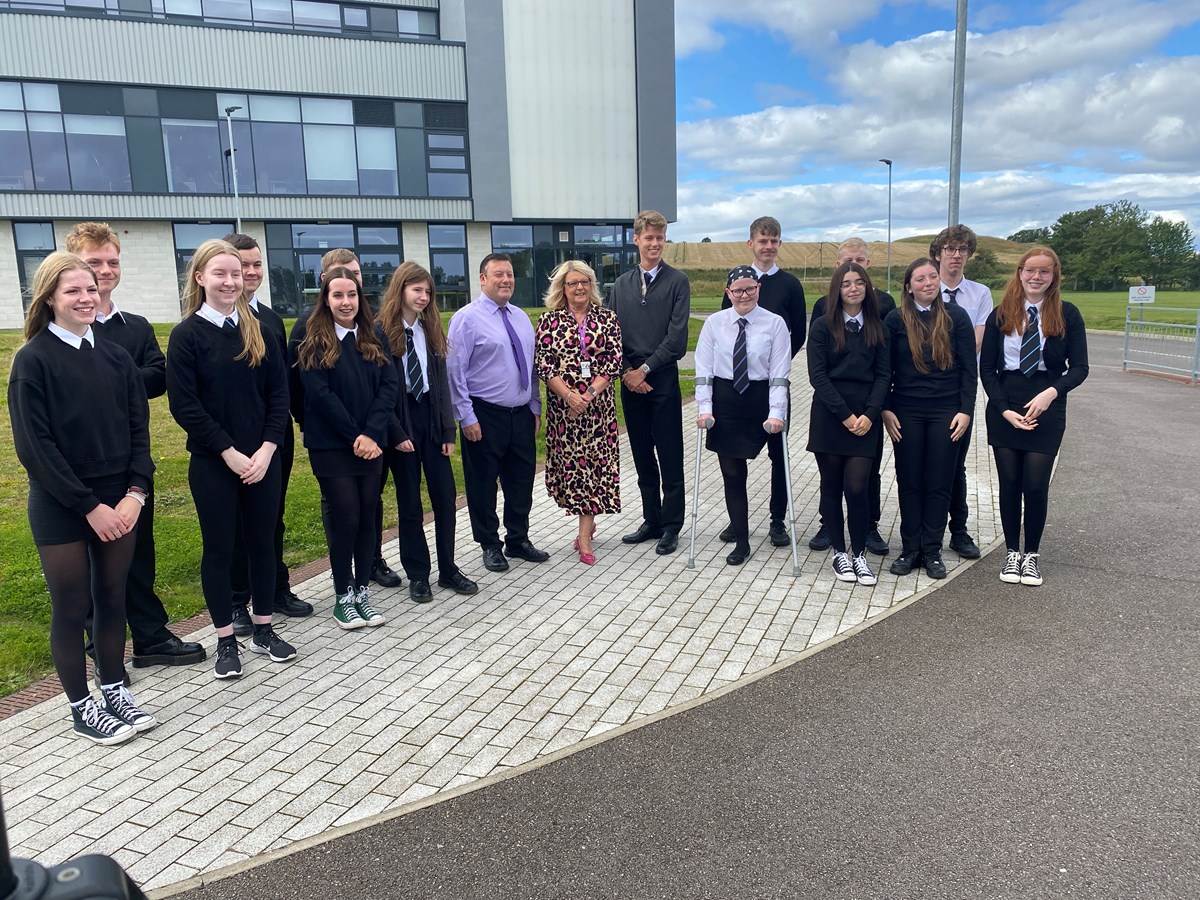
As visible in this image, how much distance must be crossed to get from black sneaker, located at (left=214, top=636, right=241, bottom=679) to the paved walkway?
2.9 inches

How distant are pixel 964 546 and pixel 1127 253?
84.9 metres

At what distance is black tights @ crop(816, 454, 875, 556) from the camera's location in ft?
19.6

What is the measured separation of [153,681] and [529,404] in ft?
10.1

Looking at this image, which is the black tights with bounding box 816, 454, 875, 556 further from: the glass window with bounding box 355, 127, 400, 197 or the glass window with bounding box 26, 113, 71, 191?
the glass window with bounding box 26, 113, 71, 191

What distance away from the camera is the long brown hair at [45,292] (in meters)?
3.80

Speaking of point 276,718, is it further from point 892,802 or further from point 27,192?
point 27,192

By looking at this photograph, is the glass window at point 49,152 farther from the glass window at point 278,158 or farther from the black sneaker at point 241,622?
the black sneaker at point 241,622

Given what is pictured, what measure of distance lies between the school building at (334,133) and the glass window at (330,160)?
65mm

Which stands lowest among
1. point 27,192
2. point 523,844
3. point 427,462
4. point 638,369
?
point 523,844

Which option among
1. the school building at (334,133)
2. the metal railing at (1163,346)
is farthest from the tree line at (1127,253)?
the metal railing at (1163,346)

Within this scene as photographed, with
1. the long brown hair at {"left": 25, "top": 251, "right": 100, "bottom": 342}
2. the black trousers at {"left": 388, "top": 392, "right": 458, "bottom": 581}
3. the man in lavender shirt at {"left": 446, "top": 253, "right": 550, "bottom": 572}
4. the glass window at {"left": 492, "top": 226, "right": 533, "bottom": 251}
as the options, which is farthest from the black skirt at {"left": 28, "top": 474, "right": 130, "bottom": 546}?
the glass window at {"left": 492, "top": 226, "right": 533, "bottom": 251}

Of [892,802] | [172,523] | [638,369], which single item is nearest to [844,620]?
[892,802]

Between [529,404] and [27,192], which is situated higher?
[27,192]

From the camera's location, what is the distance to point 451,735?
3996 mm
